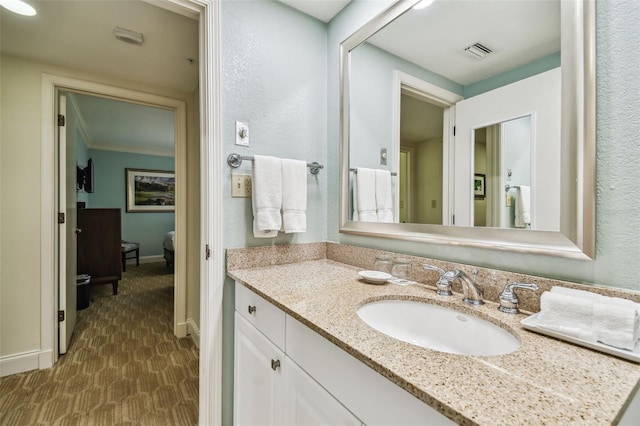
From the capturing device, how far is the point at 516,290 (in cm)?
86

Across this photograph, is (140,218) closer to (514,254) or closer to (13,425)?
(13,425)

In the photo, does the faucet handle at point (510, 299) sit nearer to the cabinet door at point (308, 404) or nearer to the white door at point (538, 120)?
the white door at point (538, 120)

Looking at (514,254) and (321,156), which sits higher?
(321,156)

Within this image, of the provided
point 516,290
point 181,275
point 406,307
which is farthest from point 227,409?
point 181,275

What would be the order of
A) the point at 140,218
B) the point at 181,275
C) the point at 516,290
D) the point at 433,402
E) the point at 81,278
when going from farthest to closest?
the point at 140,218, the point at 81,278, the point at 181,275, the point at 516,290, the point at 433,402

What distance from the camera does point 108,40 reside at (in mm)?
1823

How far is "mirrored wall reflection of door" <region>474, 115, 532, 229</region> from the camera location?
2.94ft

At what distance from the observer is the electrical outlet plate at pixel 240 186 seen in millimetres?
1352

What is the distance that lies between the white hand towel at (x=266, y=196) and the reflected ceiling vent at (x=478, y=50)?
0.90m

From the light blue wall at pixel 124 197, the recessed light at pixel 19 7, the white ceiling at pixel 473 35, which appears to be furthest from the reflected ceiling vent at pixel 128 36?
the light blue wall at pixel 124 197

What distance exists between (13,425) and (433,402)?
7.30 feet

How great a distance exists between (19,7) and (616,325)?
259 cm

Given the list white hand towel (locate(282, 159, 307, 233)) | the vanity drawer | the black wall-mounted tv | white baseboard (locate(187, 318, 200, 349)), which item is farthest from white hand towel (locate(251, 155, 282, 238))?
the black wall-mounted tv

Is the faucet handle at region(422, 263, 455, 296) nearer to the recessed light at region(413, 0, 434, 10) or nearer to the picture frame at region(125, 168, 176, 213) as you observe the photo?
the recessed light at region(413, 0, 434, 10)
